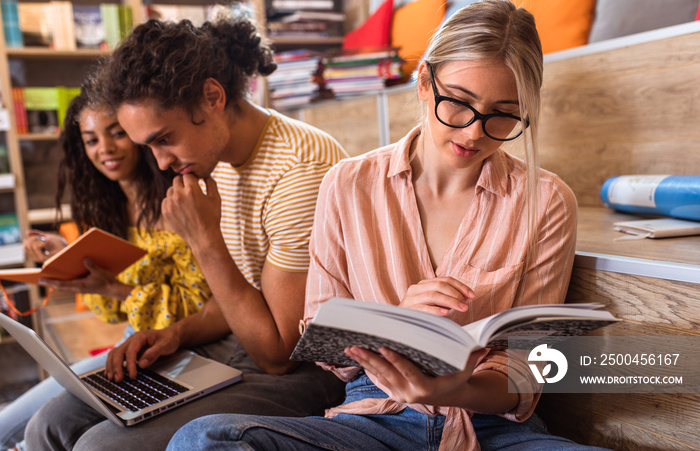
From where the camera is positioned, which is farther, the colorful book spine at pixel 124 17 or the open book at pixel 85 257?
the colorful book spine at pixel 124 17

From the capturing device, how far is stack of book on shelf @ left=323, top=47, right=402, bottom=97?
2.13 m

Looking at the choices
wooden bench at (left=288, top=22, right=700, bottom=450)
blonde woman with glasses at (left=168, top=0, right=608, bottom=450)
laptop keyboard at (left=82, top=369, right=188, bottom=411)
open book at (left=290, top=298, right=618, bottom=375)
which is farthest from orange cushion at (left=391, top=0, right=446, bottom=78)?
open book at (left=290, top=298, right=618, bottom=375)

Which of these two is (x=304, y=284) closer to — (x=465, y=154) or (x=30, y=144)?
(x=465, y=154)

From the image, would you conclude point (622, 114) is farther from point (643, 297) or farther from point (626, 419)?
point (626, 419)

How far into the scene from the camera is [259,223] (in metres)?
1.25

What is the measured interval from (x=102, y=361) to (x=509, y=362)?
990 mm

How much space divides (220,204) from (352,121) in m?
1.24

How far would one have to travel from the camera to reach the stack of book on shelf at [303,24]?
296 centimetres

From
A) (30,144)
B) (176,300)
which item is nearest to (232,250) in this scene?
(176,300)

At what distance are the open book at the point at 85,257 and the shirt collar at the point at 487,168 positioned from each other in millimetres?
663

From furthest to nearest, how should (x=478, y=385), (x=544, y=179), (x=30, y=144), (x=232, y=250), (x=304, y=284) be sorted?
(x=30, y=144)
(x=232, y=250)
(x=304, y=284)
(x=544, y=179)
(x=478, y=385)

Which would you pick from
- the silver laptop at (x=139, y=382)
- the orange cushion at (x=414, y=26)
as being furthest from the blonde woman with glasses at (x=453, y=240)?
the orange cushion at (x=414, y=26)

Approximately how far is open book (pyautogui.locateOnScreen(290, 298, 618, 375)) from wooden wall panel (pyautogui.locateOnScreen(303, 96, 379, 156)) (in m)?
1.58

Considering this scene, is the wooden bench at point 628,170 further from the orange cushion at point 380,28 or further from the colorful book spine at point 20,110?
the colorful book spine at point 20,110
